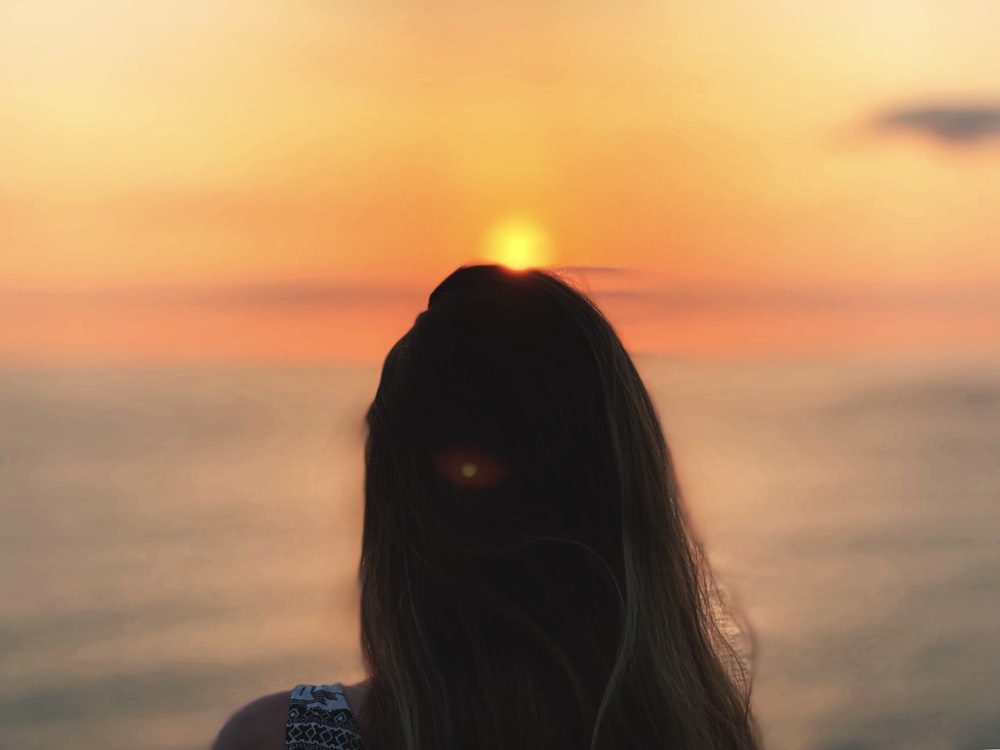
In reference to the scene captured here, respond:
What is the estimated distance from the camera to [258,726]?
3.91ft

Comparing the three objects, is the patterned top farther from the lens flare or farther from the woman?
the lens flare

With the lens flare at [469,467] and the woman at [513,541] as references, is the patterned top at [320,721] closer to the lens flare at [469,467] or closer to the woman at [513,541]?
the woman at [513,541]

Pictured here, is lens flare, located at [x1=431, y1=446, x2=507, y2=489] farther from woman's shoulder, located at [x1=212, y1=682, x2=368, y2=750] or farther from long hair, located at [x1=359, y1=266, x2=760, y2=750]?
woman's shoulder, located at [x1=212, y1=682, x2=368, y2=750]

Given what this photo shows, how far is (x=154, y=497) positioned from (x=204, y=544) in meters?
3.09

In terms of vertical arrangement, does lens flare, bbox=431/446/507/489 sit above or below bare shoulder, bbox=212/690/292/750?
above

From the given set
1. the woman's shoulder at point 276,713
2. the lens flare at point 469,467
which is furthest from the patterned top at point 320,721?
the lens flare at point 469,467

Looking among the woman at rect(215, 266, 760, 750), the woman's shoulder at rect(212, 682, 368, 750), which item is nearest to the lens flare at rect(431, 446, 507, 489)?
the woman at rect(215, 266, 760, 750)

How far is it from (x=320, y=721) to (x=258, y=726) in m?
0.08

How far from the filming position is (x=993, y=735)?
1017 centimetres

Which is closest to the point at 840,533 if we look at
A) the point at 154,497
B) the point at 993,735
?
the point at 993,735

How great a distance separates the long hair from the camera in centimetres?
112

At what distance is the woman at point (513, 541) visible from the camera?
44.0 inches

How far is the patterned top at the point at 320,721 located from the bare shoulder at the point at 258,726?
1 cm

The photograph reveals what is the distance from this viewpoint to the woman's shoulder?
1173 millimetres
